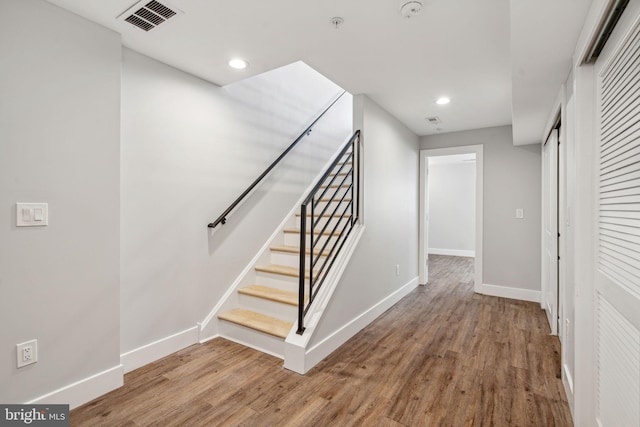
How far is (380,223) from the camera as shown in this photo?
3410 millimetres

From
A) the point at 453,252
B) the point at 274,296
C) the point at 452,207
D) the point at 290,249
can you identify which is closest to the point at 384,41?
the point at 290,249

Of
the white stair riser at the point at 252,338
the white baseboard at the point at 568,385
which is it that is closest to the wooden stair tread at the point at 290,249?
the white stair riser at the point at 252,338

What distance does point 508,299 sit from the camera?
404 cm

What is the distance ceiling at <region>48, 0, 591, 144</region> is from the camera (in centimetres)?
164

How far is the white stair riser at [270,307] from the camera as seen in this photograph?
8.48 ft

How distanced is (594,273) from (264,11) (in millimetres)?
2228

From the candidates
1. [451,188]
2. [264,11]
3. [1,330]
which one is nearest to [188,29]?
[264,11]

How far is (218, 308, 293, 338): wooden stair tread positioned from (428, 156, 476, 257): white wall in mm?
6693

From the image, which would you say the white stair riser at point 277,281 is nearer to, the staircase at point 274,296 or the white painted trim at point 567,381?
the staircase at point 274,296

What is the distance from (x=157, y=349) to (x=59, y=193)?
1.31 m

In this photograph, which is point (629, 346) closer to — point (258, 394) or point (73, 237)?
point (258, 394)

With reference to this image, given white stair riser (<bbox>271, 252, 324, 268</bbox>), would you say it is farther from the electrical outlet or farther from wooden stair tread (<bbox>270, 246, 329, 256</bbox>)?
the electrical outlet

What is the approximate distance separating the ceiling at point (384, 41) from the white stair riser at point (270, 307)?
197 centimetres
